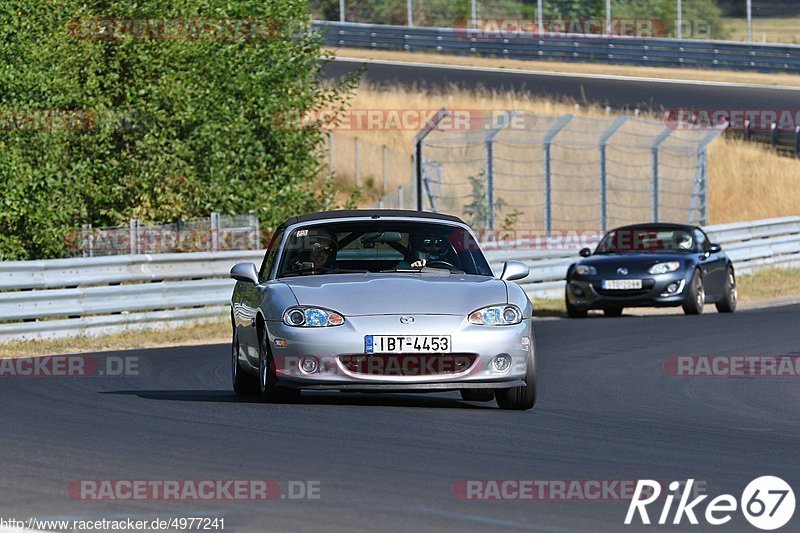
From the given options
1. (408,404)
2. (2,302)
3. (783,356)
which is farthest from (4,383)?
(783,356)

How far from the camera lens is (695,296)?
22203 mm

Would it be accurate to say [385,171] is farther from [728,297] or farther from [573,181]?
[728,297]

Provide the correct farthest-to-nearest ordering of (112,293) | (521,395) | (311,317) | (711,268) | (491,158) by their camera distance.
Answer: (491,158), (711,268), (112,293), (521,395), (311,317)

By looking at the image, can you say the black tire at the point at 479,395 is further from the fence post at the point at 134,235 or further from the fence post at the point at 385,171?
the fence post at the point at 385,171

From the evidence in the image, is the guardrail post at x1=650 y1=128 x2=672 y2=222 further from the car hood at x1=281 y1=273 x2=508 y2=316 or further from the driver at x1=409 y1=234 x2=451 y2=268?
the car hood at x1=281 y1=273 x2=508 y2=316

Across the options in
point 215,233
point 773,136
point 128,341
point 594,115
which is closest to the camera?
point 128,341

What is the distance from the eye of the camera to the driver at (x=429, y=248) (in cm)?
1125

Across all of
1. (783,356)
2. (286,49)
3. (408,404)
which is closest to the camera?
(408,404)

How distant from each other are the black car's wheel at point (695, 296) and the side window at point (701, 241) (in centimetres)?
66

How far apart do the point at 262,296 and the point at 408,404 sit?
48.9 inches

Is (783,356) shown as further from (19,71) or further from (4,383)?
(19,71)

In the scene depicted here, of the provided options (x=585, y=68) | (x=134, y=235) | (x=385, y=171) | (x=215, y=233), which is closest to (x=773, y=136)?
(x=585, y=68)

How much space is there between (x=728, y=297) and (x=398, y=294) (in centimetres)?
1375

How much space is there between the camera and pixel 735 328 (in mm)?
19422
